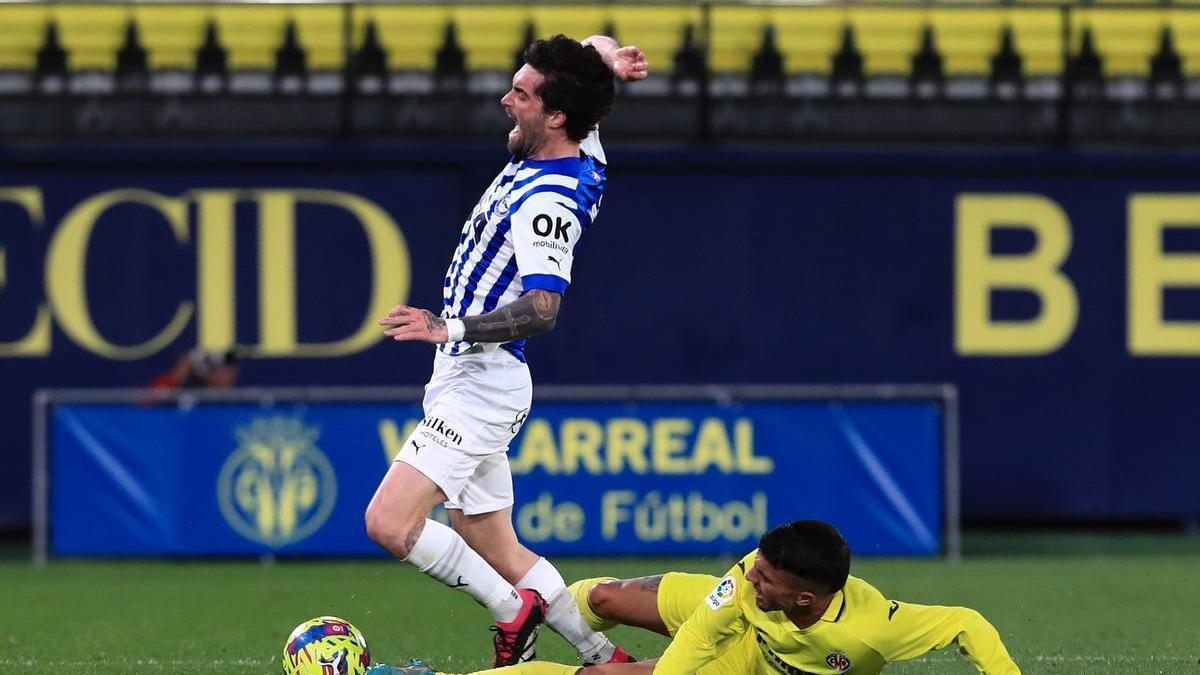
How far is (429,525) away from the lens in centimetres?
570

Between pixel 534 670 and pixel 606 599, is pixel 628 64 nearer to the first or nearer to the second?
pixel 606 599

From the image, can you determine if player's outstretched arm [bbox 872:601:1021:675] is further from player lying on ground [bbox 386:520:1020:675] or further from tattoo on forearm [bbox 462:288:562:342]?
tattoo on forearm [bbox 462:288:562:342]

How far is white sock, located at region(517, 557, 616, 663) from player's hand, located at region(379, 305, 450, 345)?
3.32 ft

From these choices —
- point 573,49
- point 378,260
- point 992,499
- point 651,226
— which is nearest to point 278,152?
point 378,260

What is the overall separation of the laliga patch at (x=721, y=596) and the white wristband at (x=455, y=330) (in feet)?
3.48

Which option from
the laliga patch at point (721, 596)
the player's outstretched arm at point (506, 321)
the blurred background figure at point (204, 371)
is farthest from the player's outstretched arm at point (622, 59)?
the blurred background figure at point (204, 371)

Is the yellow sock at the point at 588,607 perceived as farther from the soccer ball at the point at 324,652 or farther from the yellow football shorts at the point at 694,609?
the soccer ball at the point at 324,652

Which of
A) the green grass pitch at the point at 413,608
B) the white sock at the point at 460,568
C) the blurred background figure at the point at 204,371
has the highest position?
the white sock at the point at 460,568

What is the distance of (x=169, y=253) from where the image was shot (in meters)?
13.5

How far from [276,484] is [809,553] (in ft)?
21.7

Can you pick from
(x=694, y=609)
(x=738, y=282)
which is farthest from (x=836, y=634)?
(x=738, y=282)

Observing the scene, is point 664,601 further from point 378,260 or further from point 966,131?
point 966,131

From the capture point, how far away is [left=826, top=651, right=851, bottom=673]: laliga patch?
551 centimetres

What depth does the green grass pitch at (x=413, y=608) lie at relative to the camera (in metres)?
7.11
